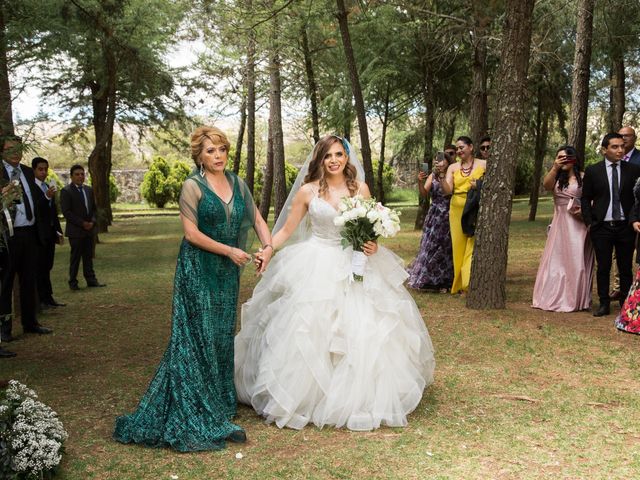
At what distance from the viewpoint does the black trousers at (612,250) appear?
9.33 meters

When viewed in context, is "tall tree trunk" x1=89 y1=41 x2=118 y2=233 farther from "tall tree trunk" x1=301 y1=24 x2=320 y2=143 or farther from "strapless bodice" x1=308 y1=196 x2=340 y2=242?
"strapless bodice" x1=308 y1=196 x2=340 y2=242

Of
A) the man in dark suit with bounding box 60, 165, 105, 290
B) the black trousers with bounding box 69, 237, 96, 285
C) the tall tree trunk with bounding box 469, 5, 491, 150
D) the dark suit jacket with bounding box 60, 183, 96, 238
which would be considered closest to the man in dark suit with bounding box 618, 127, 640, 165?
the tall tree trunk with bounding box 469, 5, 491, 150

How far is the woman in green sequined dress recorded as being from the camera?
17.3 ft

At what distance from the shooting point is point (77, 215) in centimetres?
1272

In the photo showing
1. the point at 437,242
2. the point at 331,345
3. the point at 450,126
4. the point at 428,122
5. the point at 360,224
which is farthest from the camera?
the point at 450,126

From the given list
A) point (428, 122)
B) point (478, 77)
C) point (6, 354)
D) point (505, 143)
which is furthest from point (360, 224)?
point (428, 122)

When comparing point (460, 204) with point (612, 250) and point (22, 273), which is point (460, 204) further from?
point (22, 273)

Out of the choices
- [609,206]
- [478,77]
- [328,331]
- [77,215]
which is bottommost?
[328,331]

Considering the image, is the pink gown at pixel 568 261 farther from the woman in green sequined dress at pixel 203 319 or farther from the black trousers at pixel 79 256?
the black trousers at pixel 79 256

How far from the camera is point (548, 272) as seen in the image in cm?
1016

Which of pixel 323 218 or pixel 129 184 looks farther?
pixel 129 184

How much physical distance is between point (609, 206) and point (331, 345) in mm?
5219

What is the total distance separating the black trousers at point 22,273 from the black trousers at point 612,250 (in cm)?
700

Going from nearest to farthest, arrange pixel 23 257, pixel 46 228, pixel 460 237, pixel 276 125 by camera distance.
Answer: pixel 23 257, pixel 46 228, pixel 460 237, pixel 276 125
